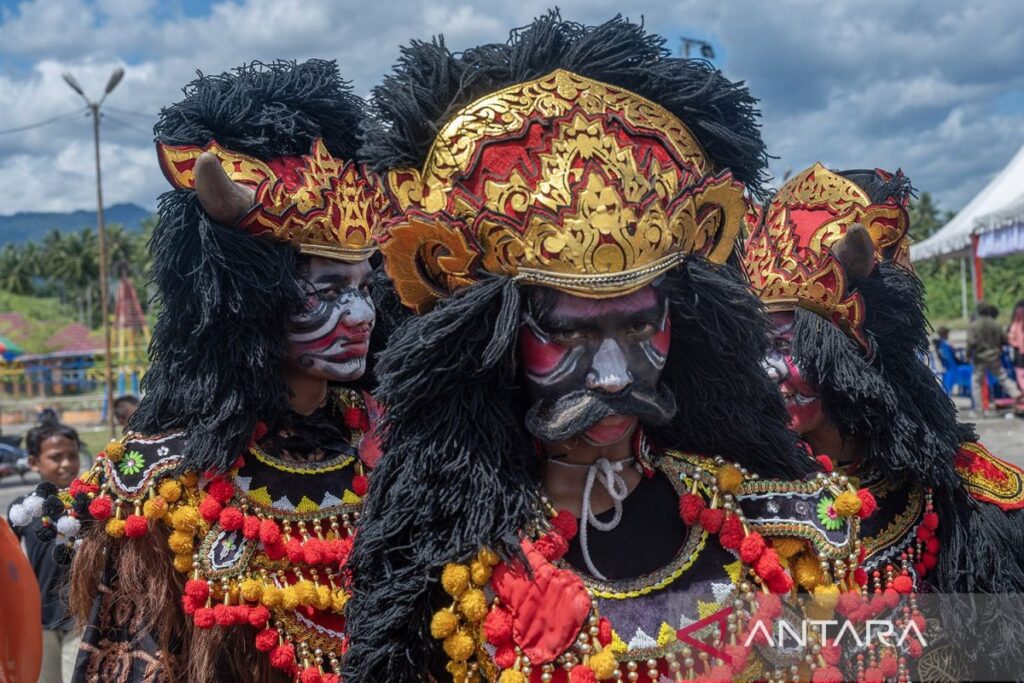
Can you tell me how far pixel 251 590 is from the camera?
8.88ft

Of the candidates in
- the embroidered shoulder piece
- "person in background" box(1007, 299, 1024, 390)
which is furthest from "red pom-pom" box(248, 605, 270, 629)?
"person in background" box(1007, 299, 1024, 390)

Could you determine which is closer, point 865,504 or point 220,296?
point 865,504

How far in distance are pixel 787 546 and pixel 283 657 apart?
145cm

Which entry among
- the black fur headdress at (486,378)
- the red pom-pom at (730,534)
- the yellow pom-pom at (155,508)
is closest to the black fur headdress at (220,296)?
the yellow pom-pom at (155,508)

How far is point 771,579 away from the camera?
6.95 feet

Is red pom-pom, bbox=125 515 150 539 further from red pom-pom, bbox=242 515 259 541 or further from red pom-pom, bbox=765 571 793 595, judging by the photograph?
red pom-pom, bbox=765 571 793 595

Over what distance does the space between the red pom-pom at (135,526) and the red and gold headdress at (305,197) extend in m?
0.91

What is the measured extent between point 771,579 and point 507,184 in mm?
1054

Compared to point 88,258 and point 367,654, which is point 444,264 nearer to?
point 367,654

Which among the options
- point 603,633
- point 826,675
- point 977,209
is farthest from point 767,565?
point 977,209

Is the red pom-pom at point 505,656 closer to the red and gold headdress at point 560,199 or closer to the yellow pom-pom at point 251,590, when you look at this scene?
the red and gold headdress at point 560,199

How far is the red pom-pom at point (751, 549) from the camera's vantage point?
6.91ft

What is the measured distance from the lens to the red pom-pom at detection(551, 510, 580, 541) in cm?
213

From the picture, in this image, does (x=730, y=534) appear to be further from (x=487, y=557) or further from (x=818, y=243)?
(x=818, y=243)
